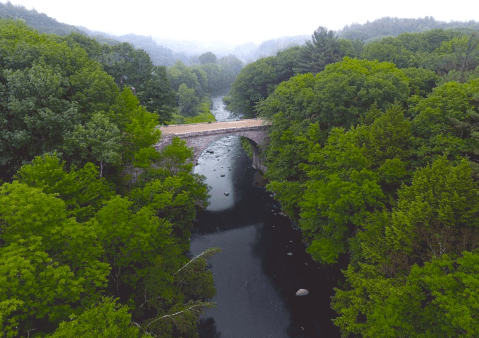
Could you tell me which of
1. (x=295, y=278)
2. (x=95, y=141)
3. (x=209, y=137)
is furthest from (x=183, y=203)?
(x=209, y=137)

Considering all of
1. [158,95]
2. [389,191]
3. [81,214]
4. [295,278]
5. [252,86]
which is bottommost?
[295,278]

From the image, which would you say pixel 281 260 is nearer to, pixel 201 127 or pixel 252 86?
pixel 201 127

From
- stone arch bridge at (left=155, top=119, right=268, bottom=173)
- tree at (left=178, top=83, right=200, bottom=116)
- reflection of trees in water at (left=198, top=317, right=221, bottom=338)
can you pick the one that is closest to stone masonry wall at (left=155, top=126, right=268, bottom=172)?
stone arch bridge at (left=155, top=119, right=268, bottom=173)

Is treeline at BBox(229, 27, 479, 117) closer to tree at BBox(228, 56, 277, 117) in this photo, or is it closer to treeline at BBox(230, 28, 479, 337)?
tree at BBox(228, 56, 277, 117)

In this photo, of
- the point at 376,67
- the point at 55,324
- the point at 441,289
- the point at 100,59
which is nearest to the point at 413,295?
the point at 441,289

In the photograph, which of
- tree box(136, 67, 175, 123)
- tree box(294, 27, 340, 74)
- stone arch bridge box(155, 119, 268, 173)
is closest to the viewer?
stone arch bridge box(155, 119, 268, 173)

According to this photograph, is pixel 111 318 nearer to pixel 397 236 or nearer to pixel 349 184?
pixel 397 236
